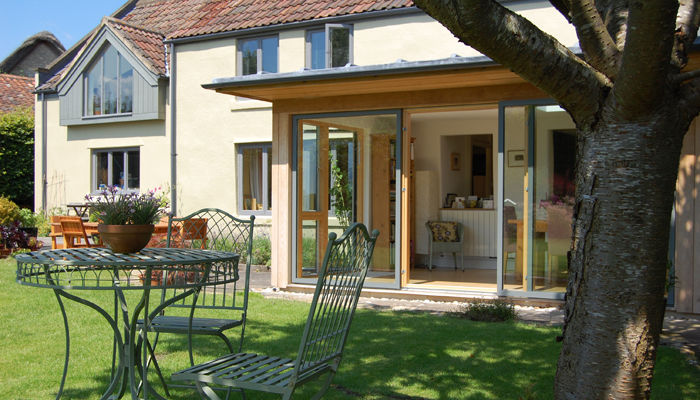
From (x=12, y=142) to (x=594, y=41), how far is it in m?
22.0

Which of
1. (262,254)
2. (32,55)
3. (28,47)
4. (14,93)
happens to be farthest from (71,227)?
(32,55)

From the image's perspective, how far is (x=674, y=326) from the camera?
707 cm

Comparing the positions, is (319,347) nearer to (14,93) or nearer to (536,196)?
(536,196)

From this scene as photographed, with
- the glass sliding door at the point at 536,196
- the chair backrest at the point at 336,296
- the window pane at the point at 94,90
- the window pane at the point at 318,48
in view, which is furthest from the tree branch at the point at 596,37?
the window pane at the point at 94,90

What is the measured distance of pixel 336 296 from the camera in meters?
3.35

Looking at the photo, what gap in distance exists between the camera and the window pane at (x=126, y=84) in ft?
56.9

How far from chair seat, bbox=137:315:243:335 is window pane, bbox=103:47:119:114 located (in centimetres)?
1426

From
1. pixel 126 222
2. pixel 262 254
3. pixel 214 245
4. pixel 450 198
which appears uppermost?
pixel 450 198

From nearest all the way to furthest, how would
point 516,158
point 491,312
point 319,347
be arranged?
point 319,347 → point 491,312 → point 516,158

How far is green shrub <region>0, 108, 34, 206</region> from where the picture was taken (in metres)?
21.2

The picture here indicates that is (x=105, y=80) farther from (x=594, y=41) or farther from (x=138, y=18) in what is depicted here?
(x=594, y=41)

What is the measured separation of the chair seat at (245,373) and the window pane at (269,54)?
12.0m

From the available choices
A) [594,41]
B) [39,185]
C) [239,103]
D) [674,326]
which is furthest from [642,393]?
[39,185]

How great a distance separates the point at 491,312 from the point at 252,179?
9.20m
